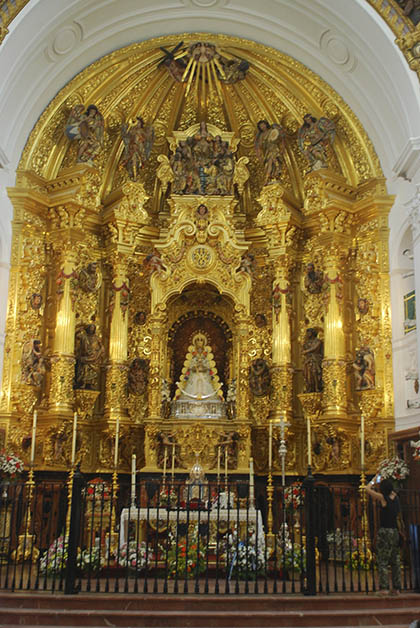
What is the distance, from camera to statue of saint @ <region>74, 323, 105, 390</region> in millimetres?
16703

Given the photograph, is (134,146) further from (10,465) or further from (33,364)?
(10,465)

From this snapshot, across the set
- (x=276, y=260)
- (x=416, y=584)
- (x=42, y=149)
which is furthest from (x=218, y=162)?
(x=416, y=584)

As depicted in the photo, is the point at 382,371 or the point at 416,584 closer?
the point at 416,584

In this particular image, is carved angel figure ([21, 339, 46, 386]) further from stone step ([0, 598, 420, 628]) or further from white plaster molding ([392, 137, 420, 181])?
white plaster molding ([392, 137, 420, 181])

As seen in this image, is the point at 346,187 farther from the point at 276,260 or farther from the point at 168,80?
the point at 168,80

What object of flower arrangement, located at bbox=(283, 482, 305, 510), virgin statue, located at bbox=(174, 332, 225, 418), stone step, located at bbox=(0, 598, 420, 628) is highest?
virgin statue, located at bbox=(174, 332, 225, 418)

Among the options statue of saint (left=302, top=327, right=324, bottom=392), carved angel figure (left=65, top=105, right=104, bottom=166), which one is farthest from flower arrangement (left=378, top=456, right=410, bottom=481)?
carved angel figure (left=65, top=105, right=104, bottom=166)

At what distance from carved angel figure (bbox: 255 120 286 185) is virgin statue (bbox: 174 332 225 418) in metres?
4.46

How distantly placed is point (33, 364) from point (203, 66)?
27.6 ft

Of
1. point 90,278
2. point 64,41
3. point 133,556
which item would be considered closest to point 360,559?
point 133,556

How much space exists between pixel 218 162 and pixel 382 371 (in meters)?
6.64

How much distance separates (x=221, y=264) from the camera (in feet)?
57.3

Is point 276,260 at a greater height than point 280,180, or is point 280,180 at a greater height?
point 280,180

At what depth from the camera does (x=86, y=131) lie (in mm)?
17203
